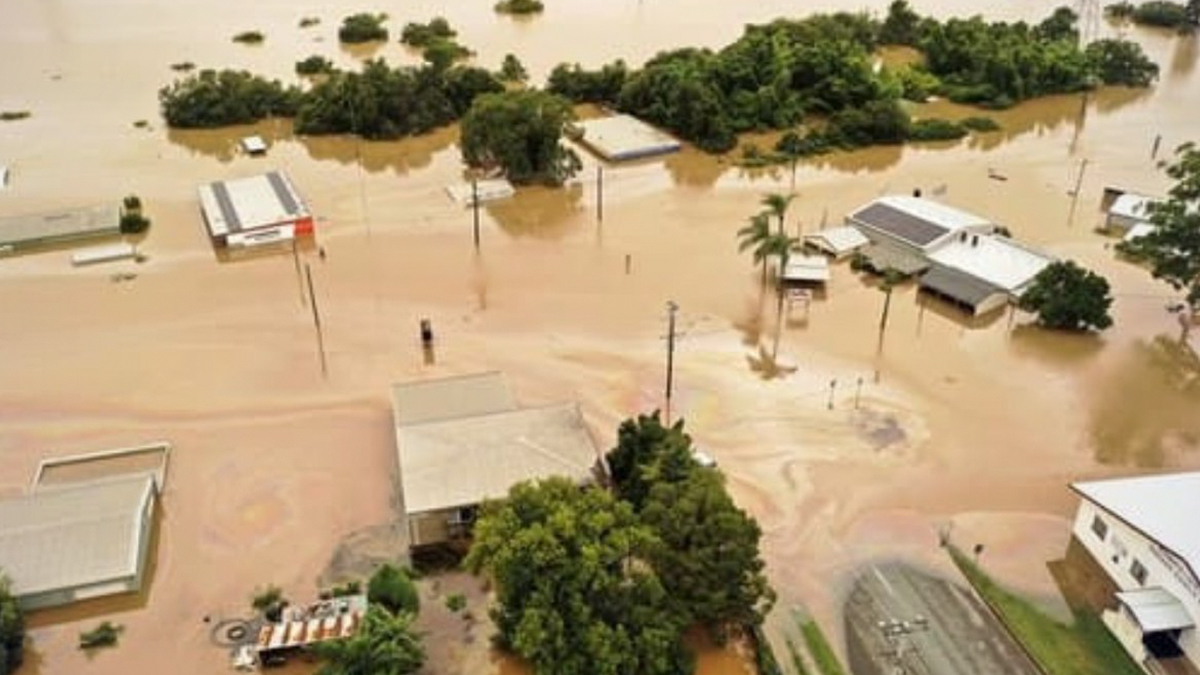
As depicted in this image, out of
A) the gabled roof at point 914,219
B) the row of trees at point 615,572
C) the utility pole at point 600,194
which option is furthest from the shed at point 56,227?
the gabled roof at point 914,219

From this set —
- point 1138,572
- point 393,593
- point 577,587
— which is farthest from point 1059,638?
point 393,593

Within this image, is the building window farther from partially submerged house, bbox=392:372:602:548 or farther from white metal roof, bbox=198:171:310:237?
white metal roof, bbox=198:171:310:237

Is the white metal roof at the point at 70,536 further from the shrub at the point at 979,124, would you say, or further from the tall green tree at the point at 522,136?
the shrub at the point at 979,124

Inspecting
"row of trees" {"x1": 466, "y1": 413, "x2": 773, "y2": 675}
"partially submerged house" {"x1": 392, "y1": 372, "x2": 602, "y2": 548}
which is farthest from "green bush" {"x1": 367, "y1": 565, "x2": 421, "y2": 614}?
"partially submerged house" {"x1": 392, "y1": 372, "x2": 602, "y2": 548}

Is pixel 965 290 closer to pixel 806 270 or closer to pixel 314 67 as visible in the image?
pixel 806 270

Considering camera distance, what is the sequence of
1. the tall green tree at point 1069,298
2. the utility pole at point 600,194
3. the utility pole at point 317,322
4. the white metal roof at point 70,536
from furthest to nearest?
1. the utility pole at point 600,194
2. the tall green tree at point 1069,298
3. the utility pole at point 317,322
4. the white metal roof at point 70,536

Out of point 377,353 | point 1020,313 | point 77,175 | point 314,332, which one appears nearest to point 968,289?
point 1020,313
